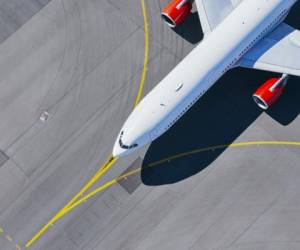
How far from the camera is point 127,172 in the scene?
32.2 metres

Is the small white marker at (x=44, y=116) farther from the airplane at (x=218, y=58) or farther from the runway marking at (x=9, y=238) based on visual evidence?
the runway marking at (x=9, y=238)

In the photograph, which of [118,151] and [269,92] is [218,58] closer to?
[269,92]

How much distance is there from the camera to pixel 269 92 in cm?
3131

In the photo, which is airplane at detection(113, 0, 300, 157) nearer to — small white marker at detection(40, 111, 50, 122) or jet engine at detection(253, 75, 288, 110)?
jet engine at detection(253, 75, 288, 110)

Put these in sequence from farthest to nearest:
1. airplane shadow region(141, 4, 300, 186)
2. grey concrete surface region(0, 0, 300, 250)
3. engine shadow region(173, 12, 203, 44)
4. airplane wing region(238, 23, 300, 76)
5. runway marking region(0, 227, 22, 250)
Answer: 1. engine shadow region(173, 12, 203, 44)
2. airplane shadow region(141, 4, 300, 186)
3. airplane wing region(238, 23, 300, 76)
4. runway marking region(0, 227, 22, 250)
5. grey concrete surface region(0, 0, 300, 250)

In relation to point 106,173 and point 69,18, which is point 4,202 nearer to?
point 106,173

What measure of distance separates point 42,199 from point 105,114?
6.92 m

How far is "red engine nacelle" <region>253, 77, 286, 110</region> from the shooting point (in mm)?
31255

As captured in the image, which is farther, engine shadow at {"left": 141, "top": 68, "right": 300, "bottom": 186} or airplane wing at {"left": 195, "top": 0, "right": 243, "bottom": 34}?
airplane wing at {"left": 195, "top": 0, "right": 243, "bottom": 34}

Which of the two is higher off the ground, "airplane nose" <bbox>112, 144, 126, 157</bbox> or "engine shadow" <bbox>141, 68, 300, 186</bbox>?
"airplane nose" <bbox>112, 144, 126, 157</bbox>

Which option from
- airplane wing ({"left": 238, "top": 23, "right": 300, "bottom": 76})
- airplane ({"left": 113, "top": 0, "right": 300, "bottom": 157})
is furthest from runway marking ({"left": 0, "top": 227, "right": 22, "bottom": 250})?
airplane wing ({"left": 238, "top": 23, "right": 300, "bottom": 76})

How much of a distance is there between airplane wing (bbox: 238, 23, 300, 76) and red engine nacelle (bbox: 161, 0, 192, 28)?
527cm

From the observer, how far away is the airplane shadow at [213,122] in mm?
32094

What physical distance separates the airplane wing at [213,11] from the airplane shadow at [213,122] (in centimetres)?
351
